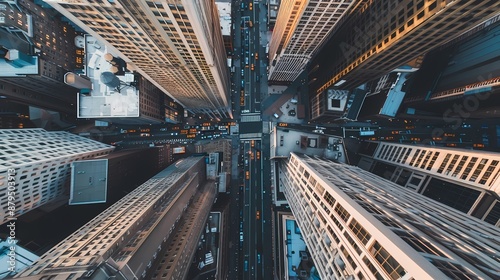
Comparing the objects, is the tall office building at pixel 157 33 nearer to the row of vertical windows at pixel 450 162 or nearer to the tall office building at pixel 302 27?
the tall office building at pixel 302 27

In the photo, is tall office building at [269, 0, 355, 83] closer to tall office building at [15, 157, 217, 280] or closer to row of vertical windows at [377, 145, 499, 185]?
row of vertical windows at [377, 145, 499, 185]

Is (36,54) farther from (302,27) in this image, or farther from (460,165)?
(460,165)

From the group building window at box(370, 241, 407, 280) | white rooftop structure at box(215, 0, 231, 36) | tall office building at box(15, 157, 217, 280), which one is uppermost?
white rooftop structure at box(215, 0, 231, 36)

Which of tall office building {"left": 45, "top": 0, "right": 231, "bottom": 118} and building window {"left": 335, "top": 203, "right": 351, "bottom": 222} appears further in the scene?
tall office building {"left": 45, "top": 0, "right": 231, "bottom": 118}

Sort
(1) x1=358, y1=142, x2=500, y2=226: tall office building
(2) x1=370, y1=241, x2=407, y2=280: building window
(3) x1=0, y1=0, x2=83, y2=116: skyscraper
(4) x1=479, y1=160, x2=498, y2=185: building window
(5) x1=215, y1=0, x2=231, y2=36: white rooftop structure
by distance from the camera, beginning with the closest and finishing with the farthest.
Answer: (2) x1=370, y1=241, x2=407, y2=280: building window < (4) x1=479, y1=160, x2=498, y2=185: building window < (1) x1=358, y1=142, x2=500, y2=226: tall office building < (3) x1=0, y1=0, x2=83, y2=116: skyscraper < (5) x1=215, y1=0, x2=231, y2=36: white rooftop structure

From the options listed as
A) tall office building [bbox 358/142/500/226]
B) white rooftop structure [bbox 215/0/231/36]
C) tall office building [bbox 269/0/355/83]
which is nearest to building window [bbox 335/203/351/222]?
tall office building [bbox 358/142/500/226]

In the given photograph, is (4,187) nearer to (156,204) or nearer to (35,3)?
(156,204)

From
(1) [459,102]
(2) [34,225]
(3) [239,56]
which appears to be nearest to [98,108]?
(2) [34,225]
